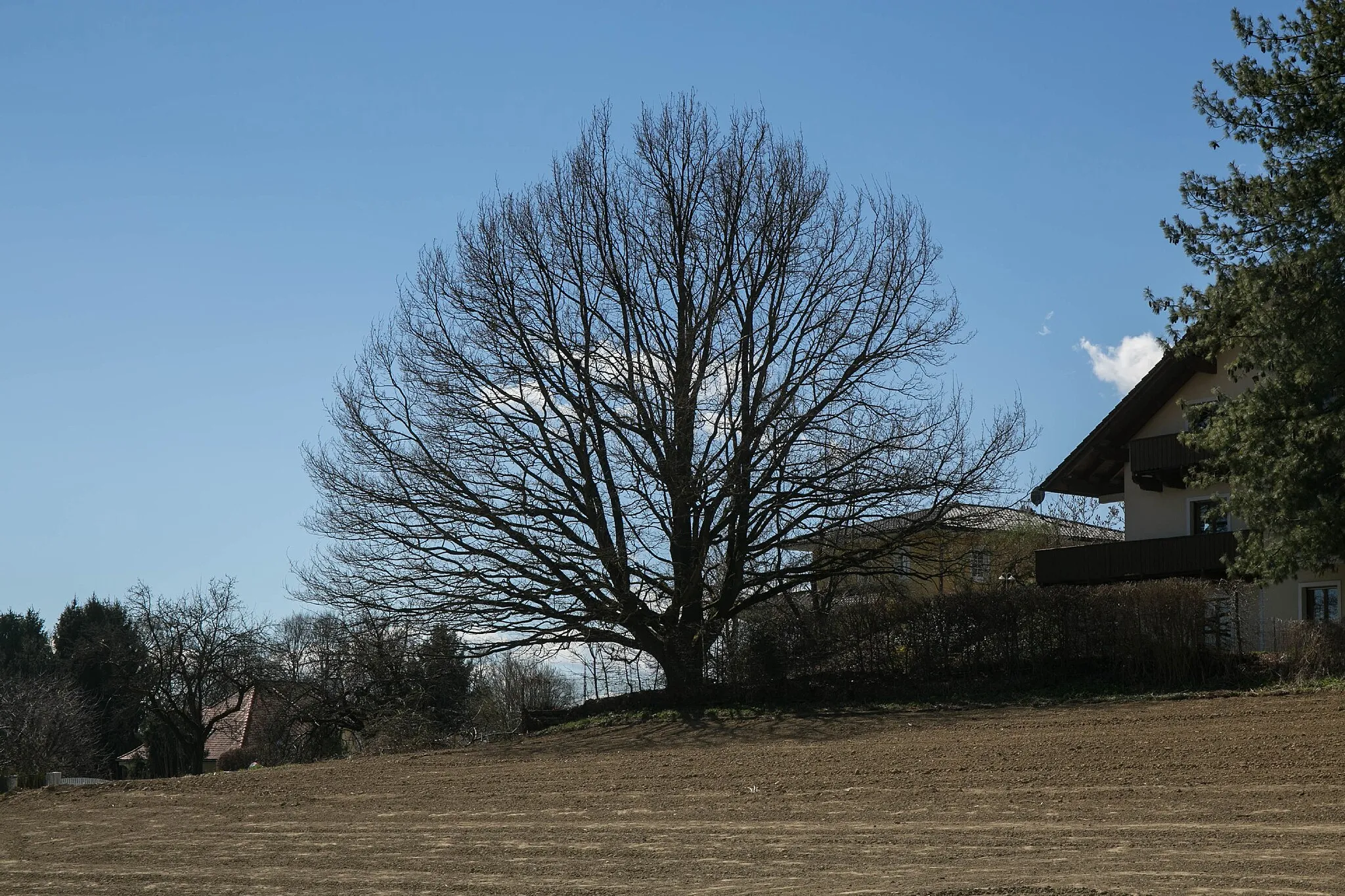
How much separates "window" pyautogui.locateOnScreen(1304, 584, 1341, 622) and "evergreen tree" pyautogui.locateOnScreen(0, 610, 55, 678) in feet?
174

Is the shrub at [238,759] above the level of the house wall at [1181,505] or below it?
below

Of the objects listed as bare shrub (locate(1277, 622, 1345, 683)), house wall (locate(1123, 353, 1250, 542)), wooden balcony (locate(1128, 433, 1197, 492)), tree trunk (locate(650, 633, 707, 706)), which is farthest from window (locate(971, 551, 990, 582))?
bare shrub (locate(1277, 622, 1345, 683))

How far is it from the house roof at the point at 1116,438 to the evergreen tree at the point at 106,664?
37.1 m

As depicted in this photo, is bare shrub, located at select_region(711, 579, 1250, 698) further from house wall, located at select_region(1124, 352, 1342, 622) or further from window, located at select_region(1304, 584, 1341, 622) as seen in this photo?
house wall, located at select_region(1124, 352, 1342, 622)

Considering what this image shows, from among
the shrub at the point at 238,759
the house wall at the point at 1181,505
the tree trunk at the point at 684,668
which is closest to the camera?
the tree trunk at the point at 684,668

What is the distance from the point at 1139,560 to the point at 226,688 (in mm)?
34824

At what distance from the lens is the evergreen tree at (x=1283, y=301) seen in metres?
19.6

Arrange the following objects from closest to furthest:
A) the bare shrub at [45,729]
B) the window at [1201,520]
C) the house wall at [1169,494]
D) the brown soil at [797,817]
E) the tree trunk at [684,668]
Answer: the brown soil at [797,817] < the tree trunk at [684,668] < the window at [1201,520] < the house wall at [1169,494] < the bare shrub at [45,729]

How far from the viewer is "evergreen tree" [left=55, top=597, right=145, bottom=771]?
53.1 metres

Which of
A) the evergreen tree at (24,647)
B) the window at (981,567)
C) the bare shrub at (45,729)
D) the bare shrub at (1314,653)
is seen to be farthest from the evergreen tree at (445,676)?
the evergreen tree at (24,647)

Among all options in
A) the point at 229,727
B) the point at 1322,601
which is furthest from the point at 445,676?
the point at 229,727

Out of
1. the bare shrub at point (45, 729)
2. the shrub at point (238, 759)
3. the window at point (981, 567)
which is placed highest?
the window at point (981, 567)

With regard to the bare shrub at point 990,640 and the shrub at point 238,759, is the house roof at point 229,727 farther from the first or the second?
the bare shrub at point 990,640

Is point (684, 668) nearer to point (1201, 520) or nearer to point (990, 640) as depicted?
point (990, 640)
